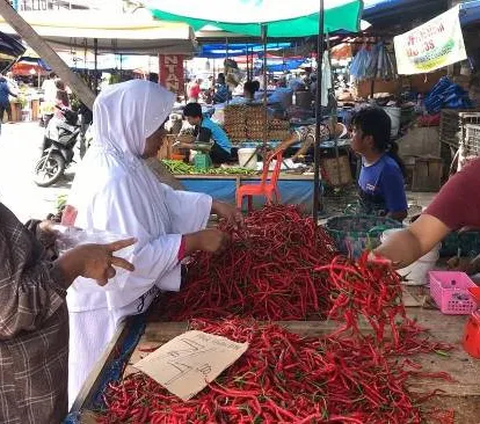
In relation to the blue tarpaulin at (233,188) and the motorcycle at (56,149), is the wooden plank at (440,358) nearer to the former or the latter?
the blue tarpaulin at (233,188)

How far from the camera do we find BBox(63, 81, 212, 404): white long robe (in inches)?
88.0

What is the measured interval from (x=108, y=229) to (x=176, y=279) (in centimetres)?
35

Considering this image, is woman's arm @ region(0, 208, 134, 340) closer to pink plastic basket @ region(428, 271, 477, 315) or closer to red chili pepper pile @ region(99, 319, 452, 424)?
red chili pepper pile @ region(99, 319, 452, 424)

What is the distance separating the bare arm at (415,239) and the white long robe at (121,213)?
84cm

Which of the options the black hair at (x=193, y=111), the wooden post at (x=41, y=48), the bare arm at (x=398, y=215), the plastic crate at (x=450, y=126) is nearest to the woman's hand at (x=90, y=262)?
the wooden post at (x=41, y=48)

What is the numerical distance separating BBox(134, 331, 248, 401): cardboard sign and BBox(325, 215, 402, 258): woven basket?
1015 millimetres

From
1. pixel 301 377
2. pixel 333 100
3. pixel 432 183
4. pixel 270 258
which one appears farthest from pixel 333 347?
pixel 432 183

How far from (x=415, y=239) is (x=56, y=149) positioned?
950 centimetres

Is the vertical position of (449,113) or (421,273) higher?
(449,113)

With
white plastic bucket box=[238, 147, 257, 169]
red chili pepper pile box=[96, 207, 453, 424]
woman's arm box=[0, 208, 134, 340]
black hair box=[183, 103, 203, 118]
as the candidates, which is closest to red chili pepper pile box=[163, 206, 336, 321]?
red chili pepper pile box=[96, 207, 453, 424]

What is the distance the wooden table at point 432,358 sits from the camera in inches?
66.6

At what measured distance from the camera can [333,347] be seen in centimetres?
183

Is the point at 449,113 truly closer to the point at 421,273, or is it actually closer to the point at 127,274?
the point at 421,273

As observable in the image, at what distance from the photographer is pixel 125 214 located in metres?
2.23
